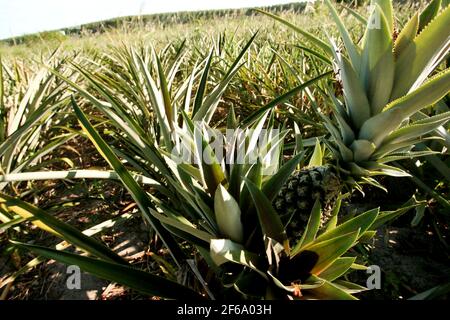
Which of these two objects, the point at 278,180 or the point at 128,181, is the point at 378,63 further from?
the point at 128,181

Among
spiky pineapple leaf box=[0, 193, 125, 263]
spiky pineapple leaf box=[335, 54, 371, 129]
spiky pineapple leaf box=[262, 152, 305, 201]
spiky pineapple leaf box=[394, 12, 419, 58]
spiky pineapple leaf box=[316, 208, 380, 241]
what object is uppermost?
spiky pineapple leaf box=[394, 12, 419, 58]

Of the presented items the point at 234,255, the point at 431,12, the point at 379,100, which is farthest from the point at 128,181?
the point at 431,12

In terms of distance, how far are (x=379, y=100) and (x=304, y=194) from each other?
0.23 m

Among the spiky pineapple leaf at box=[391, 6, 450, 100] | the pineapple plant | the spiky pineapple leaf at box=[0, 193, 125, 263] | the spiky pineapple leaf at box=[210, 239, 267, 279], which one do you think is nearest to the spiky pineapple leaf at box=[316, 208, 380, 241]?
the pineapple plant

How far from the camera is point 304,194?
24.1 inches

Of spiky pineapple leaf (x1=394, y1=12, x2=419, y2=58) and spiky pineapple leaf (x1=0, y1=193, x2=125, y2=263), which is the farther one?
spiky pineapple leaf (x1=0, y1=193, x2=125, y2=263)

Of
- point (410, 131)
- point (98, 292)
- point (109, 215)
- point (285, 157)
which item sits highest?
point (285, 157)

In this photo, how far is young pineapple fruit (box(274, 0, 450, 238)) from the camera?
493 millimetres

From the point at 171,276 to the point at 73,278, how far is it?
330 millimetres

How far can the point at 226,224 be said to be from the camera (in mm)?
574

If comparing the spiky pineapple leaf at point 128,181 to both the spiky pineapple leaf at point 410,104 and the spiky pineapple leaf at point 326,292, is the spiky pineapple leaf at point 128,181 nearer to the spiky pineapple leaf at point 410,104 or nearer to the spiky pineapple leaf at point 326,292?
the spiky pineapple leaf at point 326,292

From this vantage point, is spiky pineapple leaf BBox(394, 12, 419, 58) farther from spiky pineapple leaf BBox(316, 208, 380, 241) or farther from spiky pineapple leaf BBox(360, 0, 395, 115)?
spiky pineapple leaf BBox(316, 208, 380, 241)
